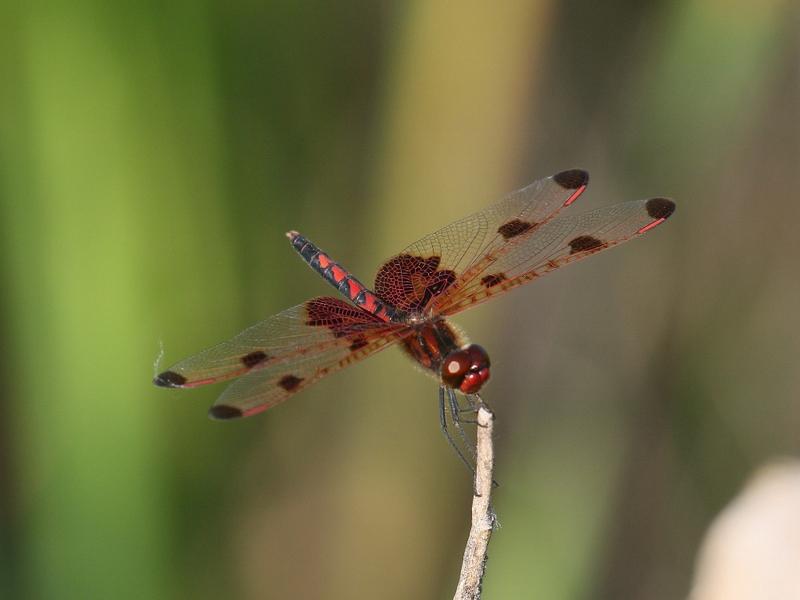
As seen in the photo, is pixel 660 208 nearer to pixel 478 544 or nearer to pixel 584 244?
pixel 584 244

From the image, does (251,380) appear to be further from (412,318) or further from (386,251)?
(386,251)

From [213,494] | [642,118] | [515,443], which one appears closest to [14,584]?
[213,494]

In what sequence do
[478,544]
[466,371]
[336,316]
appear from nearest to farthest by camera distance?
[478,544]
[466,371]
[336,316]

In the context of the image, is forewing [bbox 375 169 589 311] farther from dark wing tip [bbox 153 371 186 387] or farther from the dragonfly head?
dark wing tip [bbox 153 371 186 387]

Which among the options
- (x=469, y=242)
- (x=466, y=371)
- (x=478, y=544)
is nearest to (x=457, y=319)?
(x=469, y=242)

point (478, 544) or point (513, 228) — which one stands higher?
point (513, 228)

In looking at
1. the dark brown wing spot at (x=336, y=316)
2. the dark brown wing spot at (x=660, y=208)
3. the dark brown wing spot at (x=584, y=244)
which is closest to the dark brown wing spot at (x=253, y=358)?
the dark brown wing spot at (x=336, y=316)

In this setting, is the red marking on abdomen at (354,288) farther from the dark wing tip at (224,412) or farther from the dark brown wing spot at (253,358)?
the dark wing tip at (224,412)
